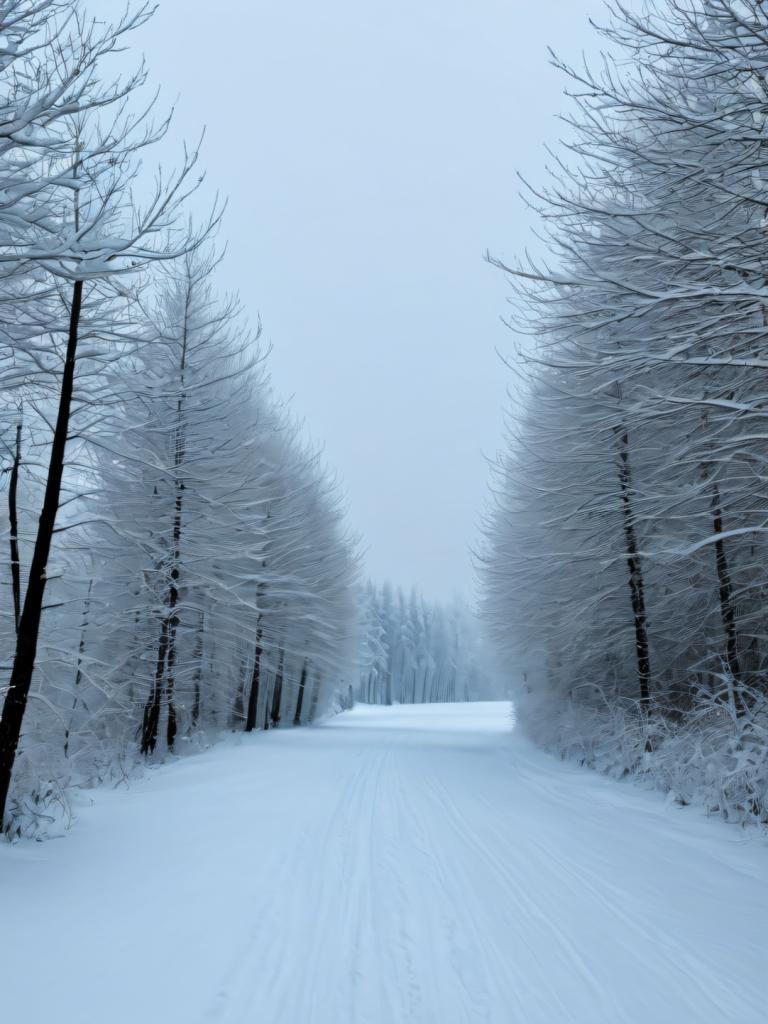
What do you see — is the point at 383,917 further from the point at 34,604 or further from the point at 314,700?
the point at 314,700

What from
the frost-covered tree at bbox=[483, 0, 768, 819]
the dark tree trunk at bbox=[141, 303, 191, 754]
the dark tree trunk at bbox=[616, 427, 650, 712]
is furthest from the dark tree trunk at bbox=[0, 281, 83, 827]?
the dark tree trunk at bbox=[616, 427, 650, 712]

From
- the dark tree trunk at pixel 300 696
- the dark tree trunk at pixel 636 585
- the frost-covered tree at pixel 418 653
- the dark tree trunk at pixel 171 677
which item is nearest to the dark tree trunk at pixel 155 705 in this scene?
the dark tree trunk at pixel 171 677

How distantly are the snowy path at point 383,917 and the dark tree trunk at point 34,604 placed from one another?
897 millimetres

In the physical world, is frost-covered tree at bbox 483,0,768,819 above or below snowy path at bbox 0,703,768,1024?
above

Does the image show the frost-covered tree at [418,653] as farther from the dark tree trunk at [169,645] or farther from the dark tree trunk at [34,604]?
the dark tree trunk at [34,604]

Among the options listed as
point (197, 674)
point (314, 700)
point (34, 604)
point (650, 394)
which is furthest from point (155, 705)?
point (314, 700)

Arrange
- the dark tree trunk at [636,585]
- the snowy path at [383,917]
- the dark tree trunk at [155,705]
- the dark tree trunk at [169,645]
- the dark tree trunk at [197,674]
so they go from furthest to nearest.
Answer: the dark tree trunk at [197,674]
the dark tree trunk at [155,705]
the dark tree trunk at [169,645]
the dark tree trunk at [636,585]
the snowy path at [383,917]

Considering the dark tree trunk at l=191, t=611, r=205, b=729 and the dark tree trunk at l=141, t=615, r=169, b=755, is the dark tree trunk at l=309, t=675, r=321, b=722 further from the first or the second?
the dark tree trunk at l=141, t=615, r=169, b=755

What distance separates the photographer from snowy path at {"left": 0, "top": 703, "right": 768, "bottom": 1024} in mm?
2963

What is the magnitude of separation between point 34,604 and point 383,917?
4054 millimetres

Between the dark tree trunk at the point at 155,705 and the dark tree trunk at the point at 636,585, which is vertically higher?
the dark tree trunk at the point at 636,585

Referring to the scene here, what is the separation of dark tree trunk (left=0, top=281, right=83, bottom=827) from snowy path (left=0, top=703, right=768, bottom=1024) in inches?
35.3

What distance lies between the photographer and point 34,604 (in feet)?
19.1

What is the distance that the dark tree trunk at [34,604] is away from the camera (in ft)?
18.6
